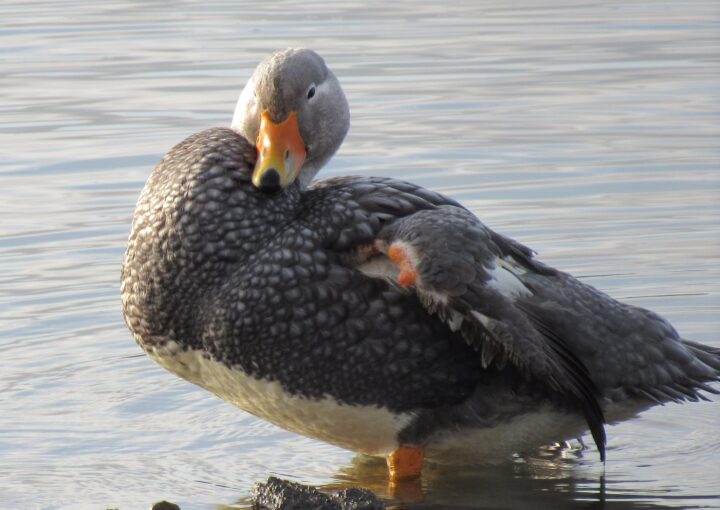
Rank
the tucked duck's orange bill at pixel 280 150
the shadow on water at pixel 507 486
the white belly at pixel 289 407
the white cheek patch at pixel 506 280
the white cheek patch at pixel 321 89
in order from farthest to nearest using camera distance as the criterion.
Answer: the white cheek patch at pixel 321 89 < the shadow on water at pixel 507 486 < the tucked duck's orange bill at pixel 280 150 < the white belly at pixel 289 407 < the white cheek patch at pixel 506 280

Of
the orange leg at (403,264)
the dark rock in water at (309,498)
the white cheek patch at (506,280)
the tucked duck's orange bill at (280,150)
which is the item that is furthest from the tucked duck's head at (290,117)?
the dark rock in water at (309,498)

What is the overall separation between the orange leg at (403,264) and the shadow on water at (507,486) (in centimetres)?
115

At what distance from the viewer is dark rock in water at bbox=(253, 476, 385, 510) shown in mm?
6324

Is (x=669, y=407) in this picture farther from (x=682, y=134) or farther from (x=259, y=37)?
(x=259, y=37)

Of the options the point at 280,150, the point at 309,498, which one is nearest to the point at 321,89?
the point at 280,150

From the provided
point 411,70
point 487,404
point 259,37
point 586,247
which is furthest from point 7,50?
point 487,404

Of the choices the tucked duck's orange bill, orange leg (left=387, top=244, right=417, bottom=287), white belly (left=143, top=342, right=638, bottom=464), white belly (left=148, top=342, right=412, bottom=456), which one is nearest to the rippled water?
white belly (left=143, top=342, right=638, bottom=464)

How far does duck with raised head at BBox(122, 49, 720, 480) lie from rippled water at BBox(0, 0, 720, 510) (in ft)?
1.52

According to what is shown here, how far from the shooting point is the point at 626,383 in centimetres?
696

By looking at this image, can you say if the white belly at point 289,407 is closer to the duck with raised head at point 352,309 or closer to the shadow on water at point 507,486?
the duck with raised head at point 352,309

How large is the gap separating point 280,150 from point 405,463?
60.0 inches

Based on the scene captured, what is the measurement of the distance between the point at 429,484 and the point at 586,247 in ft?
11.0

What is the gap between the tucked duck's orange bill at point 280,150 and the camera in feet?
22.1

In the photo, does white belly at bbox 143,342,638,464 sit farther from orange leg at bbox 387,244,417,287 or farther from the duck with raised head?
orange leg at bbox 387,244,417,287
